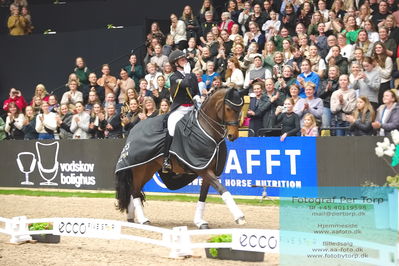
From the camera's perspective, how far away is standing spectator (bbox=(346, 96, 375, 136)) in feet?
46.2

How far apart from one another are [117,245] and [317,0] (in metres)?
11.3

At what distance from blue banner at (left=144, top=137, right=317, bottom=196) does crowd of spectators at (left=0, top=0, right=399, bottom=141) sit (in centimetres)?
42

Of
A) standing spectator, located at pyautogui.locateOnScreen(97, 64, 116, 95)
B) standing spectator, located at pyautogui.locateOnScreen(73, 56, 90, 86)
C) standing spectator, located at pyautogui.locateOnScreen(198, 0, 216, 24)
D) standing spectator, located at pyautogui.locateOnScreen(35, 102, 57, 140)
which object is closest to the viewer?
standing spectator, located at pyautogui.locateOnScreen(35, 102, 57, 140)

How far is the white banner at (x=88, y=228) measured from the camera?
10078 mm

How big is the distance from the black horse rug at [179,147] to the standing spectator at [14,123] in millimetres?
9116

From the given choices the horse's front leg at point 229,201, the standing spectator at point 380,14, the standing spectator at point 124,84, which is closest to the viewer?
the horse's front leg at point 229,201

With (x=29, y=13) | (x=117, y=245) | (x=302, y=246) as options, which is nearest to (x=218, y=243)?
(x=302, y=246)

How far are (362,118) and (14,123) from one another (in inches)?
416

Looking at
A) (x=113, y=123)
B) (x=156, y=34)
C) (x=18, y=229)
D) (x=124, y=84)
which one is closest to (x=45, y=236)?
(x=18, y=229)

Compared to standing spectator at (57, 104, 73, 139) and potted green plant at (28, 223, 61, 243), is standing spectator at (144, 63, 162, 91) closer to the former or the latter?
→ standing spectator at (57, 104, 73, 139)

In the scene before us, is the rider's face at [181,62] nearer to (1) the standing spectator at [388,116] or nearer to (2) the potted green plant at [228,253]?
(2) the potted green plant at [228,253]

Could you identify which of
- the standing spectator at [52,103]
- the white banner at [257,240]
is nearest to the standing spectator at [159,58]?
the standing spectator at [52,103]

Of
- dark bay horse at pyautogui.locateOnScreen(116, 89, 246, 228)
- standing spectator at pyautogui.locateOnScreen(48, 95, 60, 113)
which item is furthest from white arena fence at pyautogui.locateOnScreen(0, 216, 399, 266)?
standing spectator at pyautogui.locateOnScreen(48, 95, 60, 113)

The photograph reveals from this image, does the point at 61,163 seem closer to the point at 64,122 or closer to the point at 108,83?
the point at 64,122
